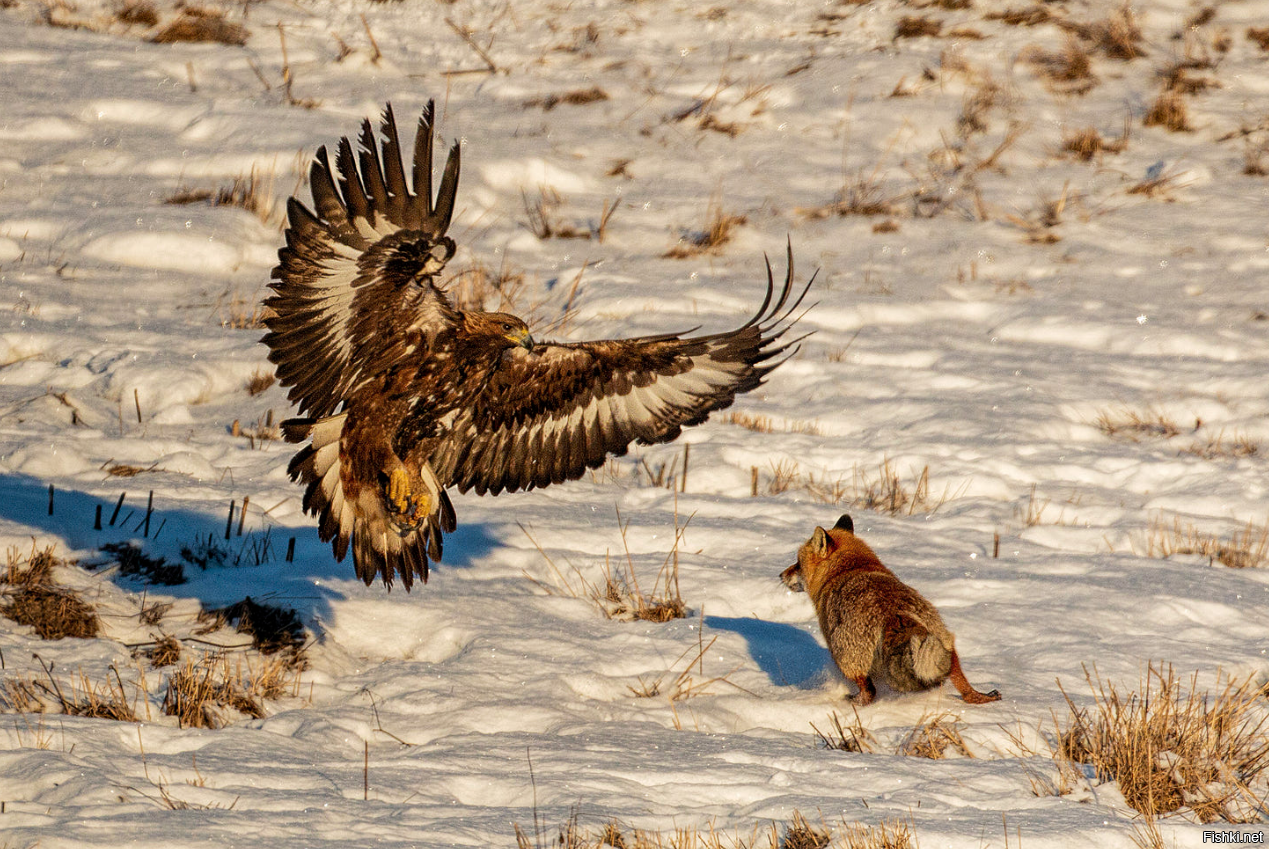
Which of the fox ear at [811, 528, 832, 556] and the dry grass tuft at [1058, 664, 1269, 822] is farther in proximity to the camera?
the fox ear at [811, 528, 832, 556]

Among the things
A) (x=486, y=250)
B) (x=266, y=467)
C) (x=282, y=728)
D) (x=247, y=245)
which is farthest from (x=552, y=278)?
(x=282, y=728)

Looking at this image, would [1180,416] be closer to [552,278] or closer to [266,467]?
[552,278]

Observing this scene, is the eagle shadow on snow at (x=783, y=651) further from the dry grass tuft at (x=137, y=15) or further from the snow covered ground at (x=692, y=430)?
the dry grass tuft at (x=137, y=15)

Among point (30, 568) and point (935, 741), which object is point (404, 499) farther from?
point (935, 741)

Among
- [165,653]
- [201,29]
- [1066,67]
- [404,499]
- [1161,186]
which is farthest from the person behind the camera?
[201,29]

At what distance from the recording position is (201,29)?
45.3ft

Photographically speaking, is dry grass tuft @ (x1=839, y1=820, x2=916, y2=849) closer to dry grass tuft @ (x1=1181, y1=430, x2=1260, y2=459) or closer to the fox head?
the fox head

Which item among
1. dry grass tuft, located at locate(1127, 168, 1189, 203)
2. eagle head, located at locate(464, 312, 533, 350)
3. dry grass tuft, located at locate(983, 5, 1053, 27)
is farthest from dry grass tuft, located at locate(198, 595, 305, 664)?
dry grass tuft, located at locate(983, 5, 1053, 27)

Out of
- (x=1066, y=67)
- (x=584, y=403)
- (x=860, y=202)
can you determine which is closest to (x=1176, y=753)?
(x=584, y=403)

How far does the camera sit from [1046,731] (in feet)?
13.1

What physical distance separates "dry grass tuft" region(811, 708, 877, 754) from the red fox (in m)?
0.22

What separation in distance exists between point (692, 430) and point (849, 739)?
383cm

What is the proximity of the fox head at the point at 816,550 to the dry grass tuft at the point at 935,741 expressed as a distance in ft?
3.17

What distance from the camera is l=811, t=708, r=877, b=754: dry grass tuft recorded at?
3938 mm
